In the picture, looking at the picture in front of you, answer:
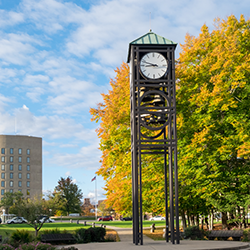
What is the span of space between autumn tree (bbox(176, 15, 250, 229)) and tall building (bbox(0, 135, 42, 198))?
134801 millimetres

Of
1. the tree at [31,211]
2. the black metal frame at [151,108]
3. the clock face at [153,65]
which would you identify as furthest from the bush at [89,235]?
the clock face at [153,65]

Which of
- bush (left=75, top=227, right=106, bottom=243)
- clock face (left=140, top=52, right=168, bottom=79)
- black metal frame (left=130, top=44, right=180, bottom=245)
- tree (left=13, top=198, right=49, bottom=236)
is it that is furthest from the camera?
tree (left=13, top=198, right=49, bottom=236)

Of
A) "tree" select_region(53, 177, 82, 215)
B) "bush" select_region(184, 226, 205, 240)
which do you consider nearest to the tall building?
"tree" select_region(53, 177, 82, 215)

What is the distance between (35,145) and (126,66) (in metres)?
138

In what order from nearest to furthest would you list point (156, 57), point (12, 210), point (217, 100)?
point (156, 57), point (217, 100), point (12, 210)

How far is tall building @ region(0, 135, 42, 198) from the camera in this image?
5960 inches

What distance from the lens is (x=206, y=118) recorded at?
22109mm

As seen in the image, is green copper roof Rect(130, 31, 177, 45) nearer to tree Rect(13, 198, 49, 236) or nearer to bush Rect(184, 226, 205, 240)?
bush Rect(184, 226, 205, 240)

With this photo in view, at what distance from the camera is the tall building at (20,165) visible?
497ft

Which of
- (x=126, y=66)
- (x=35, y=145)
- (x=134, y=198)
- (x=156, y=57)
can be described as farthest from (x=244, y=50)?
(x=35, y=145)

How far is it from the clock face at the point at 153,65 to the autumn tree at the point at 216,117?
6.45 meters

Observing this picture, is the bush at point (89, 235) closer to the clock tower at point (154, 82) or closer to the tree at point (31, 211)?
the clock tower at point (154, 82)

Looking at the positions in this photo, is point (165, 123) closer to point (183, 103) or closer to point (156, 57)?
point (156, 57)

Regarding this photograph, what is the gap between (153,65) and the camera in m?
16.2
